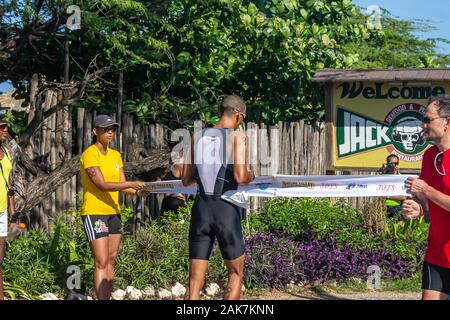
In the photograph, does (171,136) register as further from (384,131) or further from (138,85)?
(384,131)

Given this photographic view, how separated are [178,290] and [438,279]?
4609 millimetres

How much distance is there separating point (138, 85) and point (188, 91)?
80cm

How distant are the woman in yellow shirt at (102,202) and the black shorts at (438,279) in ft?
11.7

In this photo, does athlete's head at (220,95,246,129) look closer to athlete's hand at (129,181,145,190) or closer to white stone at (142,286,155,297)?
athlete's hand at (129,181,145,190)

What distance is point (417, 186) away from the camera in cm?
643

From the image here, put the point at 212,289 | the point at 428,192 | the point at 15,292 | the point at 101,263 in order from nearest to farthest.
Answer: the point at 428,192
the point at 101,263
the point at 15,292
the point at 212,289

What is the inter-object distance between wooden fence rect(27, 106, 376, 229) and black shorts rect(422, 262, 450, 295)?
6959 mm

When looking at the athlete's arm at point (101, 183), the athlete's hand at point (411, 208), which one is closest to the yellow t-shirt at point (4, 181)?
the athlete's arm at point (101, 183)

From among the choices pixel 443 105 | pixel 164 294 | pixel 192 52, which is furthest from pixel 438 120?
pixel 192 52

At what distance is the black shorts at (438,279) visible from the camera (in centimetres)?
647

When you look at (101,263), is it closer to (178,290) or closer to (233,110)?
(178,290)

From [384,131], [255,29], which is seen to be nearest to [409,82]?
[384,131]
